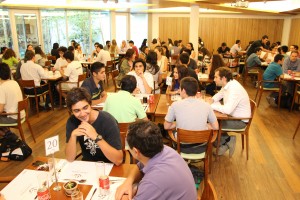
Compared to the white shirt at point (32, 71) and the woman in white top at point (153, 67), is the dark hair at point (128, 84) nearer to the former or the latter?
the woman in white top at point (153, 67)

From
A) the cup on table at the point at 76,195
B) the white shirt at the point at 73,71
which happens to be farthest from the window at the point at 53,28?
the cup on table at the point at 76,195

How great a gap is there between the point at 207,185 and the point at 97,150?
107cm

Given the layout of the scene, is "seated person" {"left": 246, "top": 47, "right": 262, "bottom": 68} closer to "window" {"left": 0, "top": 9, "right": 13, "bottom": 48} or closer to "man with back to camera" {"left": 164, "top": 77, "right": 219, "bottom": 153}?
"man with back to camera" {"left": 164, "top": 77, "right": 219, "bottom": 153}

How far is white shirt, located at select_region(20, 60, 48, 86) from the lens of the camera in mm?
5691

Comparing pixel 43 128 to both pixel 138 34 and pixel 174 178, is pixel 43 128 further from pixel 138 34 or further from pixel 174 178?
pixel 138 34

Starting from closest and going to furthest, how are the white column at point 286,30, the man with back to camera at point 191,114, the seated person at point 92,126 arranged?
1. the seated person at point 92,126
2. the man with back to camera at point 191,114
3. the white column at point 286,30

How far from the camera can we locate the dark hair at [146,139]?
1.57 meters

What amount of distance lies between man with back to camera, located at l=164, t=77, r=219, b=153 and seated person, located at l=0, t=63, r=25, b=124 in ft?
8.32

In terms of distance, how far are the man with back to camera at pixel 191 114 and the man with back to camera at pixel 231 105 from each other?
0.64m

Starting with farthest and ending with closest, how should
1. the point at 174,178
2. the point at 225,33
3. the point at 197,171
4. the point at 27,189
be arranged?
the point at 225,33
the point at 197,171
the point at 27,189
the point at 174,178

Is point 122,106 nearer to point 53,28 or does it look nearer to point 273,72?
point 273,72

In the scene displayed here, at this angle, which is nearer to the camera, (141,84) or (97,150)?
(97,150)

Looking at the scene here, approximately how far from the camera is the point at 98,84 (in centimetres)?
433

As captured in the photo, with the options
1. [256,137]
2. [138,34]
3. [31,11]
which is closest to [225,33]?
[138,34]
